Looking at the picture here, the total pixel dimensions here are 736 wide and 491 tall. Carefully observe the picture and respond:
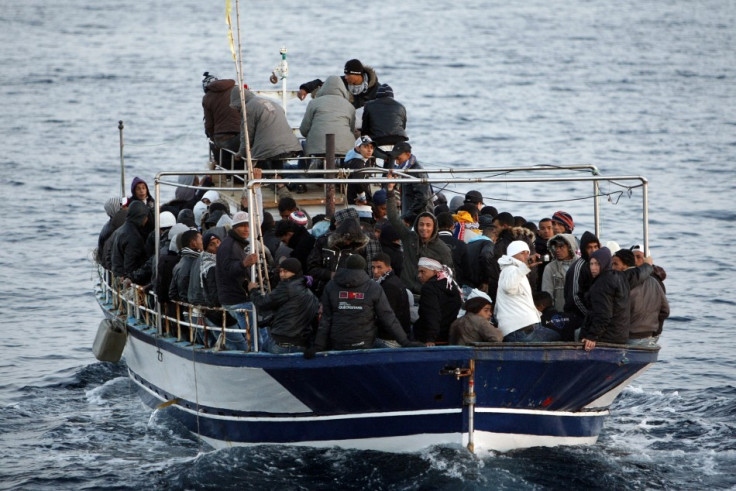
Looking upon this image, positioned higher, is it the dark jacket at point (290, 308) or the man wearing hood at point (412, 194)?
the man wearing hood at point (412, 194)

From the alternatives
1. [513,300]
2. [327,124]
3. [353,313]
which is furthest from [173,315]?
[513,300]

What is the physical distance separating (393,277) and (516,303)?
54.5 inches

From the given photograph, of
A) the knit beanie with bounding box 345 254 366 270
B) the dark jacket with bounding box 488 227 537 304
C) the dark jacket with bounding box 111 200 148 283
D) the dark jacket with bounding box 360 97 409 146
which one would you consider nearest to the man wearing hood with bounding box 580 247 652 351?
the dark jacket with bounding box 488 227 537 304

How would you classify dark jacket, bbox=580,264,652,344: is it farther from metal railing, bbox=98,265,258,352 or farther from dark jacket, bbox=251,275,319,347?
metal railing, bbox=98,265,258,352

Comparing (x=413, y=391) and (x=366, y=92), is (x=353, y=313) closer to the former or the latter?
(x=413, y=391)

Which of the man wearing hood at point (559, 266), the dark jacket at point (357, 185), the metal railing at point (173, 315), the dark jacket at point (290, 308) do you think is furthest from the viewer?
the dark jacket at point (357, 185)

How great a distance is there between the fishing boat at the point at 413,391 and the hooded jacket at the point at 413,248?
21.6 inches

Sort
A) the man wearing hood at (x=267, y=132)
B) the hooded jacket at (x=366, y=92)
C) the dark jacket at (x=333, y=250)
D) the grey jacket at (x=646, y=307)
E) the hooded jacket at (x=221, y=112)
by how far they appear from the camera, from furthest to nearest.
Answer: the hooded jacket at (x=366, y=92) < the hooded jacket at (x=221, y=112) < the man wearing hood at (x=267, y=132) < the grey jacket at (x=646, y=307) < the dark jacket at (x=333, y=250)

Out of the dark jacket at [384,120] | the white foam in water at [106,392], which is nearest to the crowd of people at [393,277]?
the dark jacket at [384,120]

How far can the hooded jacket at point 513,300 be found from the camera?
13.3 metres

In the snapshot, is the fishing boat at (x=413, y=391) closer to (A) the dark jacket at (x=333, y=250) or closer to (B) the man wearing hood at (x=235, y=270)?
(B) the man wearing hood at (x=235, y=270)

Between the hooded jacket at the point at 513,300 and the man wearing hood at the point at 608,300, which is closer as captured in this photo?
the man wearing hood at the point at 608,300

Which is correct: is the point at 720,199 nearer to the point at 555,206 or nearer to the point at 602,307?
the point at 555,206

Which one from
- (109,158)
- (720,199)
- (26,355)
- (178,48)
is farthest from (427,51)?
(26,355)
